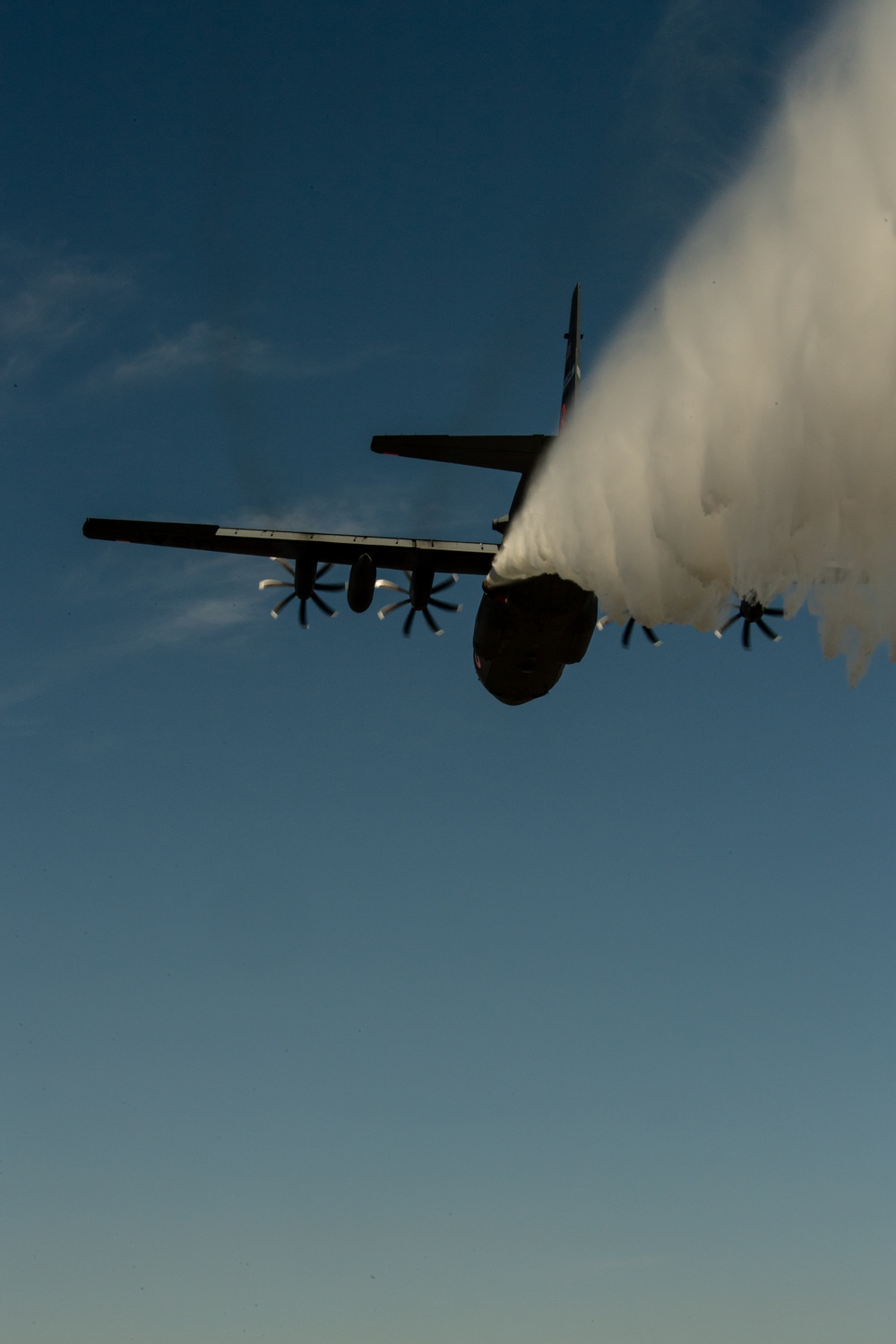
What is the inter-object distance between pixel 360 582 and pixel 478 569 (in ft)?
15.9

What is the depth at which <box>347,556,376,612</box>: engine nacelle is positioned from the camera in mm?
25484

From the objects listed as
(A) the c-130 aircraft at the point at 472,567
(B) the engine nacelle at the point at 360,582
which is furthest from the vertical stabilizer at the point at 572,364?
Result: (B) the engine nacelle at the point at 360,582

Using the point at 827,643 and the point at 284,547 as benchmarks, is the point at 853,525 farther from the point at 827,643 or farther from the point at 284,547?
the point at 284,547

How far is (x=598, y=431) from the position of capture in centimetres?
1719

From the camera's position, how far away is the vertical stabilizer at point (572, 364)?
2897 centimetres

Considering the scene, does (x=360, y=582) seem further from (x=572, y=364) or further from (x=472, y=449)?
(x=572, y=364)

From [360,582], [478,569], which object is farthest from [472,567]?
[360,582]

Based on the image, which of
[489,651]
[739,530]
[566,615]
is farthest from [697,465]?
[489,651]

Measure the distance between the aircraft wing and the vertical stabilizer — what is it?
3.59 meters

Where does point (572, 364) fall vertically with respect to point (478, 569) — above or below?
above

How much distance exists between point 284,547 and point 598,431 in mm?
13741

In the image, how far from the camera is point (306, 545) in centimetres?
2894

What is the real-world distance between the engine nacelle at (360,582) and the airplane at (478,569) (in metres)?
0.02

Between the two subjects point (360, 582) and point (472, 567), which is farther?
point (472, 567)
